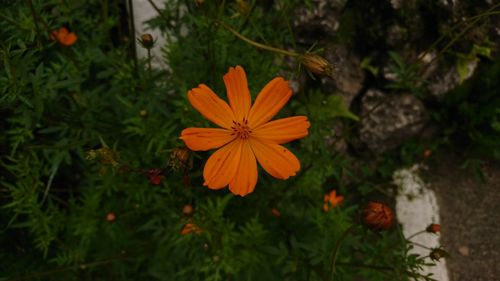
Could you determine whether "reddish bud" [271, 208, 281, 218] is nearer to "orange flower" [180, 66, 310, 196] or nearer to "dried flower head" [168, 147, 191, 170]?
"orange flower" [180, 66, 310, 196]

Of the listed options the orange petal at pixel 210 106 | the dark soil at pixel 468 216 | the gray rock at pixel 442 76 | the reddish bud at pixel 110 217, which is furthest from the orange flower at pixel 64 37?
the dark soil at pixel 468 216

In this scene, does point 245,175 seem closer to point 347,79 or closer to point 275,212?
point 275,212

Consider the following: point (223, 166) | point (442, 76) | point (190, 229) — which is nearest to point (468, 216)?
point (442, 76)

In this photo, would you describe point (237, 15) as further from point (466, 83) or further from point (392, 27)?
point (466, 83)

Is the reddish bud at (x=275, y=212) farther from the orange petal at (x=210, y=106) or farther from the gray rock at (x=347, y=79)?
the gray rock at (x=347, y=79)

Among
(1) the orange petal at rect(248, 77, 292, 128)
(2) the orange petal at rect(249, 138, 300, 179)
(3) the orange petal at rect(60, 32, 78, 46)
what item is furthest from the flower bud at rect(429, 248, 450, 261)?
(3) the orange petal at rect(60, 32, 78, 46)
